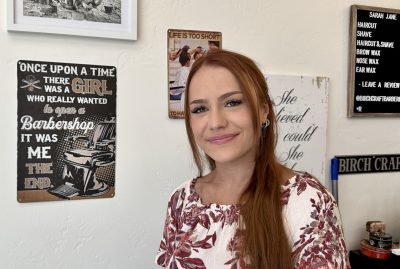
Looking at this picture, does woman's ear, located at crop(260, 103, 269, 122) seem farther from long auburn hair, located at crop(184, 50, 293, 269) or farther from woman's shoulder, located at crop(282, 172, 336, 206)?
woman's shoulder, located at crop(282, 172, 336, 206)

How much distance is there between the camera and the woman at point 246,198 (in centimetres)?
79

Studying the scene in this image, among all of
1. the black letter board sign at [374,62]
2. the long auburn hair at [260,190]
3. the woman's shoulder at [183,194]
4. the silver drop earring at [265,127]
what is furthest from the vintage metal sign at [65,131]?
the black letter board sign at [374,62]

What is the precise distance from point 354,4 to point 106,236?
3.83ft

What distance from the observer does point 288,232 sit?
2.65 ft

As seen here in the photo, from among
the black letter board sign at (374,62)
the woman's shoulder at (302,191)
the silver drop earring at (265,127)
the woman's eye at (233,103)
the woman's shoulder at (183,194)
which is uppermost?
the black letter board sign at (374,62)

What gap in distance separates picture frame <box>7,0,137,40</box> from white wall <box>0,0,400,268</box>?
0.03 metres

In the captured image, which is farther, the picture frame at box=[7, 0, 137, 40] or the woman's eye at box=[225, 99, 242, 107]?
the picture frame at box=[7, 0, 137, 40]

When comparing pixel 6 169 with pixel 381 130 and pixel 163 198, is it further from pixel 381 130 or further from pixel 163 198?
pixel 381 130

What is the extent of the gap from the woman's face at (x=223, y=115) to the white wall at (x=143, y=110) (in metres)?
0.38

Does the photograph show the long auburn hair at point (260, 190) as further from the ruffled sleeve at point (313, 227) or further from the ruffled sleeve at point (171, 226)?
the ruffled sleeve at point (171, 226)

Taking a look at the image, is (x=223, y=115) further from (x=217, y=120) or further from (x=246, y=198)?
(x=246, y=198)

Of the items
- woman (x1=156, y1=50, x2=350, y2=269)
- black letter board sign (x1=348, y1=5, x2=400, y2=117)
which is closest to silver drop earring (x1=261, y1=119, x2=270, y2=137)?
woman (x1=156, y1=50, x2=350, y2=269)

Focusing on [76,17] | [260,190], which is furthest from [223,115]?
[76,17]

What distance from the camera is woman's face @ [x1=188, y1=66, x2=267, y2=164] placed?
2.74ft
